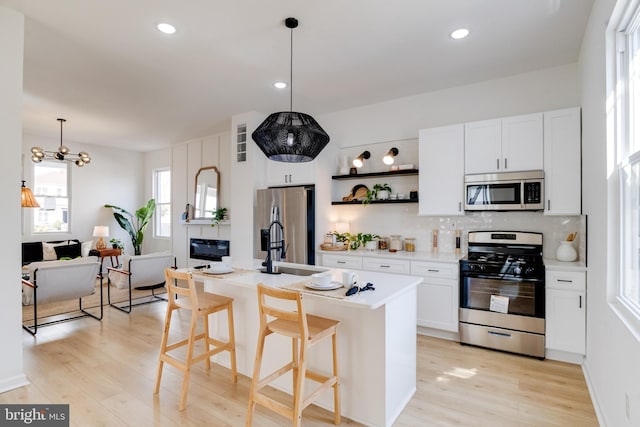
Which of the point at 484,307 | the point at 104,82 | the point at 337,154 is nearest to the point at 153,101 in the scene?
the point at 104,82

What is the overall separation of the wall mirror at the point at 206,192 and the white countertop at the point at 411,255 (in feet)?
10.1

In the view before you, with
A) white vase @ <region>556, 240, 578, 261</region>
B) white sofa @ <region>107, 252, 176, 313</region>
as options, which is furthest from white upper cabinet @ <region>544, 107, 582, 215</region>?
white sofa @ <region>107, 252, 176, 313</region>

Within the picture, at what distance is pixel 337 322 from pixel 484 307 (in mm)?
1979

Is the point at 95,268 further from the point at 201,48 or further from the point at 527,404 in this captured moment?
the point at 527,404

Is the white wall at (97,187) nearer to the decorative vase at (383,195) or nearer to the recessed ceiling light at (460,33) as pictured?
the decorative vase at (383,195)

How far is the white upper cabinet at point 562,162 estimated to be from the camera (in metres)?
3.23

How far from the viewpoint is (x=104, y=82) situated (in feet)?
13.0

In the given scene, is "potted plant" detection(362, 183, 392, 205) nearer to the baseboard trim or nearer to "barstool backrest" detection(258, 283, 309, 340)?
"barstool backrest" detection(258, 283, 309, 340)

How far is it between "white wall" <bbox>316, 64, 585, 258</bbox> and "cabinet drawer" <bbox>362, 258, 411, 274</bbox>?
2.03 feet

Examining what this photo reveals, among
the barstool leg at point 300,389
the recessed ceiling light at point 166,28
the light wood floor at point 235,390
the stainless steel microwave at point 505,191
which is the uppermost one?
the recessed ceiling light at point 166,28

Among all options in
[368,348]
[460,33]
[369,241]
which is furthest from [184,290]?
[460,33]

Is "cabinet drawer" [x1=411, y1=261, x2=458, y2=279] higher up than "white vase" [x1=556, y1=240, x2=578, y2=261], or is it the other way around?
"white vase" [x1=556, y1=240, x2=578, y2=261]

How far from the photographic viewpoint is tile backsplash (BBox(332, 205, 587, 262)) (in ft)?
11.6

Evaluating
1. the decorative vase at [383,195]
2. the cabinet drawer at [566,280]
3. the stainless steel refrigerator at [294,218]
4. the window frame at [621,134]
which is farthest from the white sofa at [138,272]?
the window frame at [621,134]
